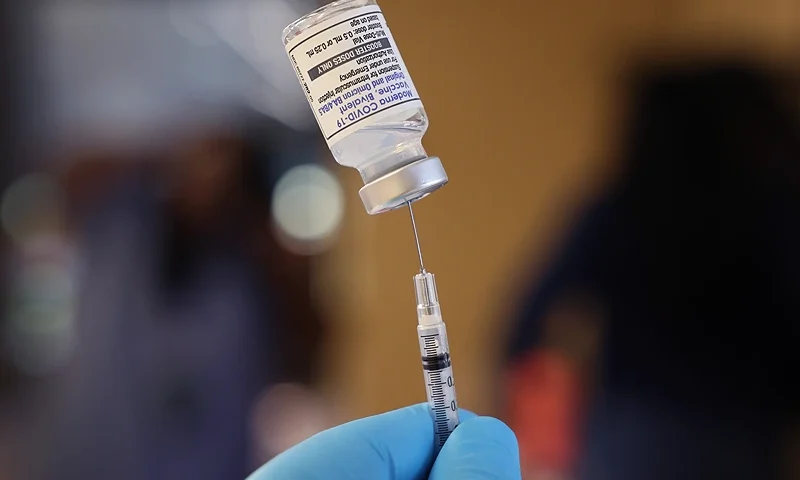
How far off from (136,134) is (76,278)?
545mm

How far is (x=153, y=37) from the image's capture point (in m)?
2.09

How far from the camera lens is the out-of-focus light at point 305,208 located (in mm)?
2180

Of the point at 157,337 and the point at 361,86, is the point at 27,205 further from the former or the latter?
the point at 361,86

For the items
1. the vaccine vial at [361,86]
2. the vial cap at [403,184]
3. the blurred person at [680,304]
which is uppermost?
the vaccine vial at [361,86]

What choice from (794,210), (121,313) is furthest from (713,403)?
(121,313)

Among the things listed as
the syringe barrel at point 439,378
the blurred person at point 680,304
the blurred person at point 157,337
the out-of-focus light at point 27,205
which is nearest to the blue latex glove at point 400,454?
the syringe barrel at point 439,378

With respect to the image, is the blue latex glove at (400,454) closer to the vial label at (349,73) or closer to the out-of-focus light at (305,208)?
the vial label at (349,73)

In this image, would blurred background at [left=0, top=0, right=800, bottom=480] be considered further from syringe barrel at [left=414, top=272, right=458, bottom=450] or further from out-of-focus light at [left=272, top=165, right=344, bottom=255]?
syringe barrel at [left=414, top=272, right=458, bottom=450]

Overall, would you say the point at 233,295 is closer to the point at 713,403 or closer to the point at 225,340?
the point at 225,340

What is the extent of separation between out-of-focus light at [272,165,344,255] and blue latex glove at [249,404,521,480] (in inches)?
57.4

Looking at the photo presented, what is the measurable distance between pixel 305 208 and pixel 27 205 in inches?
36.7

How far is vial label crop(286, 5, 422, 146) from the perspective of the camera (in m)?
0.56

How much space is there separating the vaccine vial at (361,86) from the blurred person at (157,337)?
1197 millimetres

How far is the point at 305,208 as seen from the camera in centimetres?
236
